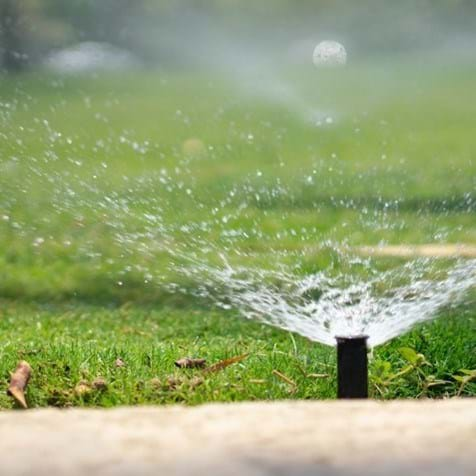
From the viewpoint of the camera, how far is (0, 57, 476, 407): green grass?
3416 millimetres

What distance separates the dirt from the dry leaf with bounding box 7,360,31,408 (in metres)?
1.17

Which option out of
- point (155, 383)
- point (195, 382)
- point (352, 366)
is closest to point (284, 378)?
point (195, 382)

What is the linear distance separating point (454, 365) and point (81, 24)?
46.4ft

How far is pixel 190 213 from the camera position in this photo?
7270 mm

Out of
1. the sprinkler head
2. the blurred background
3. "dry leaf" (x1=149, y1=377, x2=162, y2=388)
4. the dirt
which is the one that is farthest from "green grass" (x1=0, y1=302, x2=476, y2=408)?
the blurred background

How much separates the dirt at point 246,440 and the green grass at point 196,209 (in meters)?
1.22

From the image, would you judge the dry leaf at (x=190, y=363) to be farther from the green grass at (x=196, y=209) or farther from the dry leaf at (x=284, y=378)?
the dry leaf at (x=284, y=378)

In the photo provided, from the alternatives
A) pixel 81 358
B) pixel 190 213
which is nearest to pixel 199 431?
pixel 81 358

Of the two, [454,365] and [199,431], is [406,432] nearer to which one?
[199,431]

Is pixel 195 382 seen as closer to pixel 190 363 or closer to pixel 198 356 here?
pixel 190 363

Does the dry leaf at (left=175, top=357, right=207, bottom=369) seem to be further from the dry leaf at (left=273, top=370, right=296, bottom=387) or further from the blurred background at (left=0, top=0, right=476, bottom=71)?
the blurred background at (left=0, top=0, right=476, bottom=71)

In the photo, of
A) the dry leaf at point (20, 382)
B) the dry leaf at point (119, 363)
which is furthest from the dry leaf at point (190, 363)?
the dry leaf at point (20, 382)

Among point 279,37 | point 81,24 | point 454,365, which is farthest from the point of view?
point 279,37

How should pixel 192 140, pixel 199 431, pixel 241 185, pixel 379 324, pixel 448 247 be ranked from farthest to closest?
1. pixel 192 140
2. pixel 241 185
3. pixel 448 247
4. pixel 379 324
5. pixel 199 431
